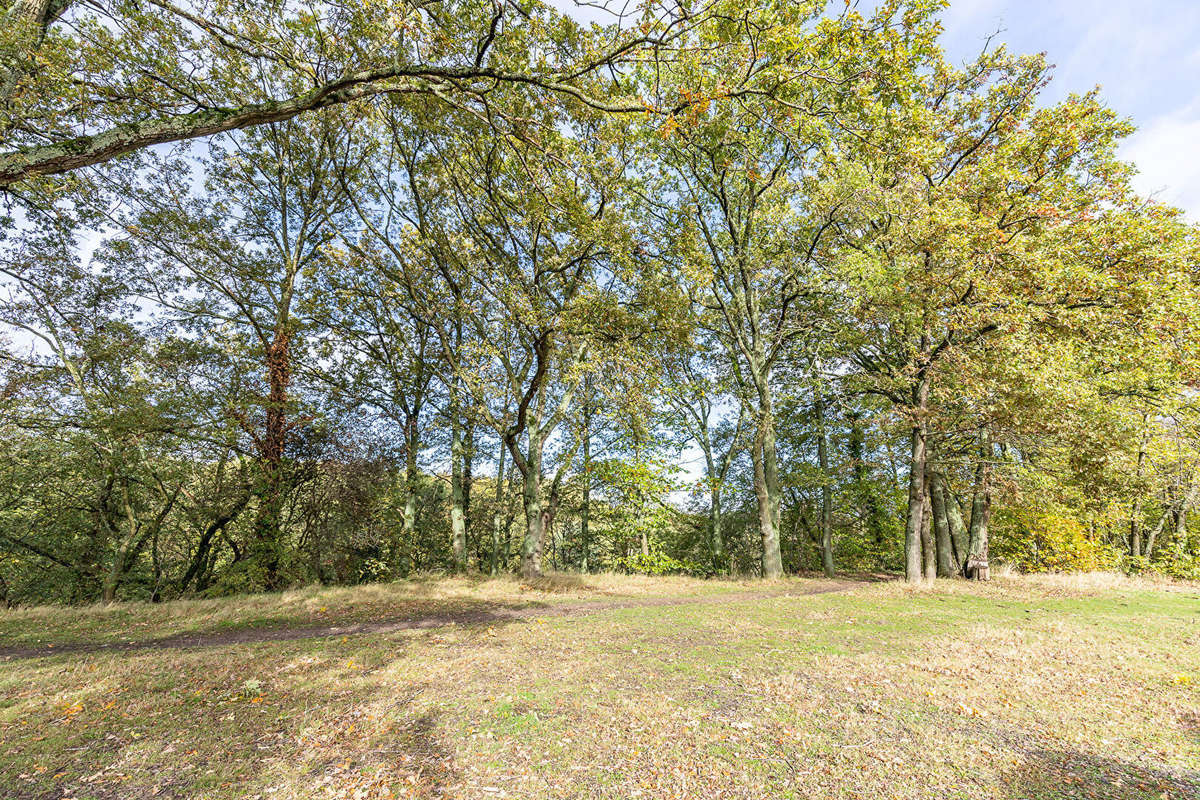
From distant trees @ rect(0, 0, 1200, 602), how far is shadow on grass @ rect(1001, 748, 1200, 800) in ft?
20.2

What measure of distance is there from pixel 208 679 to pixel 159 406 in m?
8.30

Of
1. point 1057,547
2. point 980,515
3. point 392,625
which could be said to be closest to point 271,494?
point 392,625

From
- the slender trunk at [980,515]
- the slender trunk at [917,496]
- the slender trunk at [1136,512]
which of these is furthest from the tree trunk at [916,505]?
the slender trunk at [1136,512]

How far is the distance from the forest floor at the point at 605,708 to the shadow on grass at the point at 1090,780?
0.02 m

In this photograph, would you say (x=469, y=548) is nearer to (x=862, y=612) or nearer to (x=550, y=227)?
(x=550, y=227)

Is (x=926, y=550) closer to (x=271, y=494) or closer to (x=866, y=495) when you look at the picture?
(x=866, y=495)

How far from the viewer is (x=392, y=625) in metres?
8.52

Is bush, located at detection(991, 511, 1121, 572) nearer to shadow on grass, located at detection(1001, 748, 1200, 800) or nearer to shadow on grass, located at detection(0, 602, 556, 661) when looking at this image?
shadow on grass, located at detection(1001, 748, 1200, 800)

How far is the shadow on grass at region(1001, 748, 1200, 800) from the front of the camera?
2.97 m

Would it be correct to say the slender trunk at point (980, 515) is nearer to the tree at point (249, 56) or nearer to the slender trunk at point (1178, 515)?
the slender trunk at point (1178, 515)

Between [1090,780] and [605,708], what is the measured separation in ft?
11.4

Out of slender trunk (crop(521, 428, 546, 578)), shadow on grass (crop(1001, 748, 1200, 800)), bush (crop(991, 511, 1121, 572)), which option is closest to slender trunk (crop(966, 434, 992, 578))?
bush (crop(991, 511, 1121, 572))

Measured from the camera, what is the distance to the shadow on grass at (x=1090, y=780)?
2973 mm

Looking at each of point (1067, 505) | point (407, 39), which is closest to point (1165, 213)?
point (1067, 505)
